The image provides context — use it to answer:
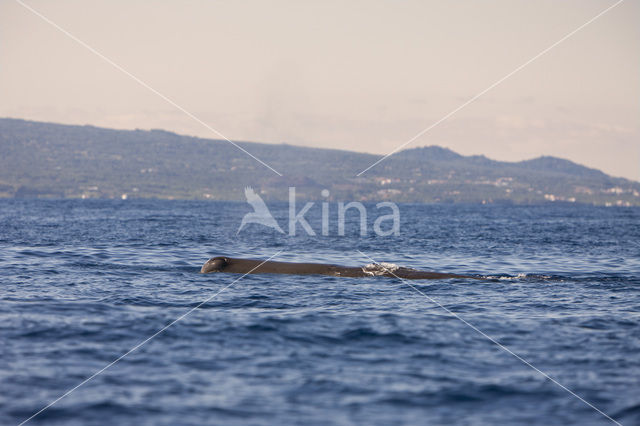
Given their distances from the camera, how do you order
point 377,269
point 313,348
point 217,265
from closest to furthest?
point 313,348 < point 217,265 < point 377,269

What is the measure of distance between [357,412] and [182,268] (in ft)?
57.0

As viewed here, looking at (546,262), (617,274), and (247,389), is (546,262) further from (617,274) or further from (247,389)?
(247,389)

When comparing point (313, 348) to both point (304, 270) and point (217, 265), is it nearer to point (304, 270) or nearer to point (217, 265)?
point (304, 270)

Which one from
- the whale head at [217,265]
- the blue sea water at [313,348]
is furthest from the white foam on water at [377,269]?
the whale head at [217,265]

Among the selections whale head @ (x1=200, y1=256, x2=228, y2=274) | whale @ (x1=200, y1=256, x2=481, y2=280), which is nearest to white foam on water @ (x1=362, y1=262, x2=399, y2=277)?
whale @ (x1=200, y1=256, x2=481, y2=280)

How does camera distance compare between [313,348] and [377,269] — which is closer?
[313,348]

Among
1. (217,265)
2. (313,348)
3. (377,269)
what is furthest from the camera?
(377,269)

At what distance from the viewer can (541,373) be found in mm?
12492

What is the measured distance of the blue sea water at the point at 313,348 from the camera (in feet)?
34.7

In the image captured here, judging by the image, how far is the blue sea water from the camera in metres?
10.6

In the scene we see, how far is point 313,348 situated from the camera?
14.0 meters

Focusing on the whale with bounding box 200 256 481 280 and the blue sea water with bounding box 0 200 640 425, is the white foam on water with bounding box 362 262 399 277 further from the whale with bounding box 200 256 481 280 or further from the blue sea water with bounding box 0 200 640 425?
the blue sea water with bounding box 0 200 640 425

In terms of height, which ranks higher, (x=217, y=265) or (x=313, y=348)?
(x=217, y=265)

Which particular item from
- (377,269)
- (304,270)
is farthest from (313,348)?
(377,269)
